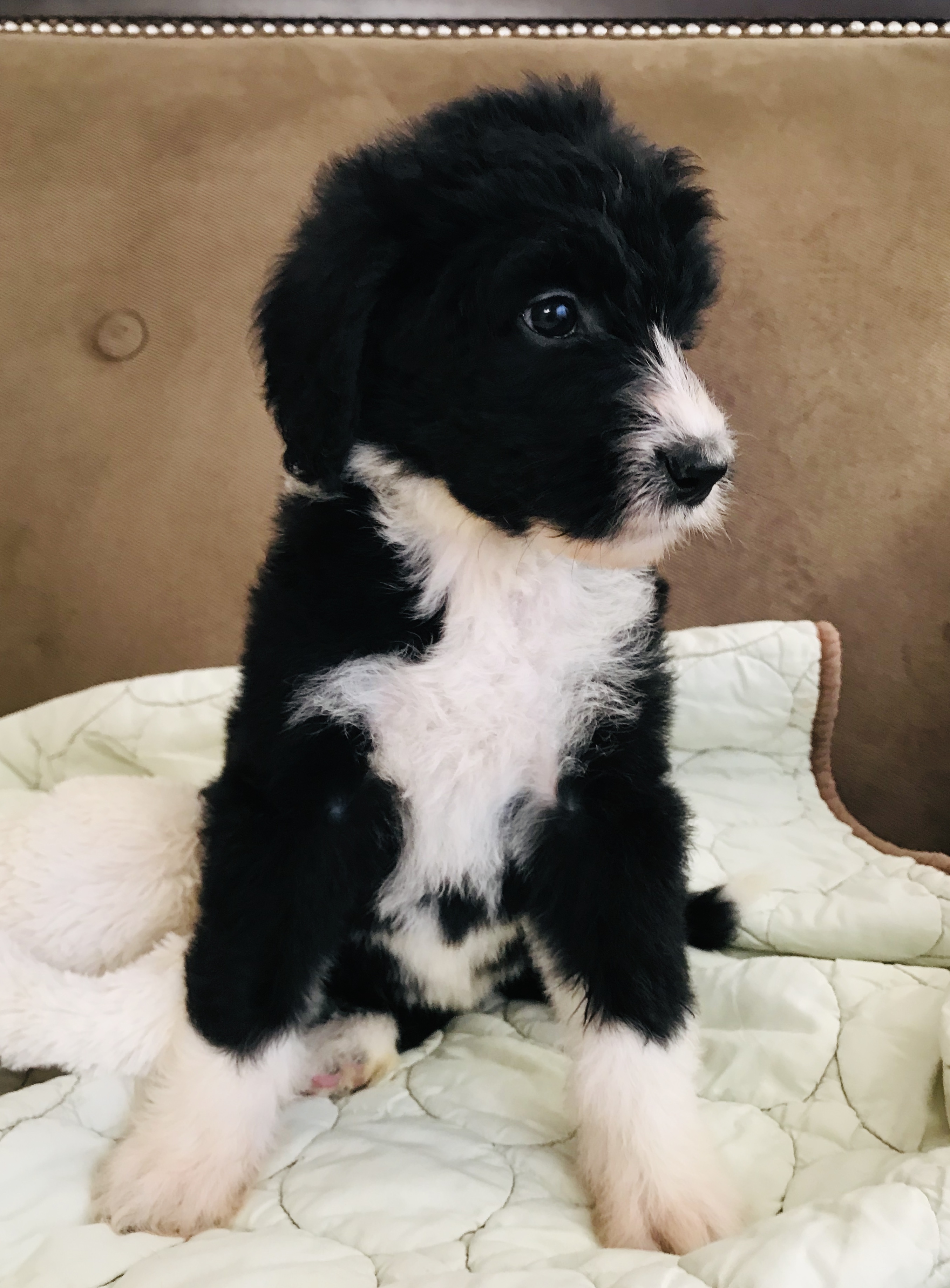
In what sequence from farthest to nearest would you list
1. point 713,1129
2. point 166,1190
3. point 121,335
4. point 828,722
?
1. point 121,335
2. point 828,722
3. point 713,1129
4. point 166,1190

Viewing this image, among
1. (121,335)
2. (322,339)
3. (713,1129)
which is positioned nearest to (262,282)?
(121,335)

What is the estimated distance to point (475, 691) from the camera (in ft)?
4.14

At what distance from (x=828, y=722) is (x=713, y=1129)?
1.14 meters

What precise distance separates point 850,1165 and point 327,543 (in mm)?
992

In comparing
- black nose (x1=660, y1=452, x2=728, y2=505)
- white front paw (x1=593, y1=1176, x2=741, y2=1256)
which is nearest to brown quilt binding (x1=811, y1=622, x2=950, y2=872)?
white front paw (x1=593, y1=1176, x2=741, y2=1256)

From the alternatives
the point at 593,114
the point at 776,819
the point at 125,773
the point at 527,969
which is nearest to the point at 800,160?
the point at 593,114

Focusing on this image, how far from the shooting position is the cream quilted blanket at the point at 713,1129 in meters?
0.92

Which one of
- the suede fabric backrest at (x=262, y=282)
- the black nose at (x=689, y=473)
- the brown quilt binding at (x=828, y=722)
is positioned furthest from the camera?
the suede fabric backrest at (x=262, y=282)

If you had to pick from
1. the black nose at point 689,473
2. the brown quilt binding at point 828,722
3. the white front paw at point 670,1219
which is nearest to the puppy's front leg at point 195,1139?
the white front paw at point 670,1219

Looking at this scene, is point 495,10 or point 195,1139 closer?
point 195,1139

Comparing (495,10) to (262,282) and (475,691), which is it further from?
(475,691)

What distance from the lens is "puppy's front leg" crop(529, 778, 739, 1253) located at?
1.18 metres

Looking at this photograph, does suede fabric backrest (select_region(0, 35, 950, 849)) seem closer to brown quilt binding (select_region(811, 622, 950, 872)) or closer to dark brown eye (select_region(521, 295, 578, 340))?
brown quilt binding (select_region(811, 622, 950, 872))

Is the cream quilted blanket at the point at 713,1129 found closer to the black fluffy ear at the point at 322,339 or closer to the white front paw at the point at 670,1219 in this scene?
the white front paw at the point at 670,1219
